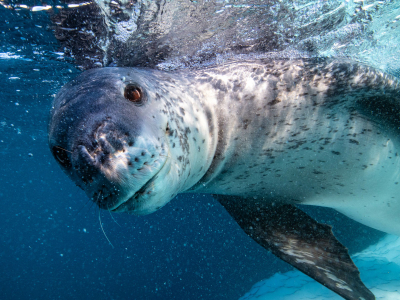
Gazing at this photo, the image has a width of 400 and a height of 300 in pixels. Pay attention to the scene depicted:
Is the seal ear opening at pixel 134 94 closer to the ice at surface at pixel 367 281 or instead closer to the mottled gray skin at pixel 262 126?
the mottled gray skin at pixel 262 126

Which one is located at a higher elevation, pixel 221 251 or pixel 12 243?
pixel 221 251

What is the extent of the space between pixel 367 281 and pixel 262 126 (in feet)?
23.3

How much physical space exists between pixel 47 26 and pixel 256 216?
503 cm

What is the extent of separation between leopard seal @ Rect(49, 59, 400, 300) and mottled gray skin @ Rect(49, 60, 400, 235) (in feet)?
0.04

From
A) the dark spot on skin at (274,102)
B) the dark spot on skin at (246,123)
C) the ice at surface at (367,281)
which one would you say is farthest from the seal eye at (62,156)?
the ice at surface at (367,281)

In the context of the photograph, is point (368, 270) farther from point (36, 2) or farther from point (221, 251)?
point (221, 251)

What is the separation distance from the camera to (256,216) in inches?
137

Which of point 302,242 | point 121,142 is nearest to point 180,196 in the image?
point 302,242

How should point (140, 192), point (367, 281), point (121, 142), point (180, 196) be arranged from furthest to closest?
point (180, 196), point (367, 281), point (140, 192), point (121, 142)

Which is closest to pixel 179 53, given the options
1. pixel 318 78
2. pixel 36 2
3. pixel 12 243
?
pixel 36 2

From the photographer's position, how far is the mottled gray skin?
1.90m

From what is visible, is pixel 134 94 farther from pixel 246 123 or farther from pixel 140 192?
pixel 246 123

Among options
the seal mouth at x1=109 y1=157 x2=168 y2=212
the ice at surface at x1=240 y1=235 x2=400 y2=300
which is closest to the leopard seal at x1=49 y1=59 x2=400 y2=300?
the seal mouth at x1=109 y1=157 x2=168 y2=212

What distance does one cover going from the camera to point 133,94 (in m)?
2.01
